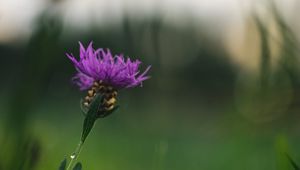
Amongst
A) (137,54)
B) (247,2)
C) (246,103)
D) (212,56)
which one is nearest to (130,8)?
(137,54)

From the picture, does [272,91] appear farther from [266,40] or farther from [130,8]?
[130,8]

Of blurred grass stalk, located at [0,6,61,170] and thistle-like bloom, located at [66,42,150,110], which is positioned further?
thistle-like bloom, located at [66,42,150,110]

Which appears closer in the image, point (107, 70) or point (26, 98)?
point (26, 98)

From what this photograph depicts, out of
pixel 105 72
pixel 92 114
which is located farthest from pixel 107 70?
pixel 92 114

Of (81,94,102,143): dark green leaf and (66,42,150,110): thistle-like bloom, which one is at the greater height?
(66,42,150,110): thistle-like bloom

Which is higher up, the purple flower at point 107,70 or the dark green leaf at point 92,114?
the purple flower at point 107,70

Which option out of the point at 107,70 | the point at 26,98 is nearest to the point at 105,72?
the point at 107,70

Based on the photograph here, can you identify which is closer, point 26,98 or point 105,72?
point 26,98

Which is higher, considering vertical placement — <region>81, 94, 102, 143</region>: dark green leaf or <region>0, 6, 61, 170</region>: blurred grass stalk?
<region>0, 6, 61, 170</region>: blurred grass stalk

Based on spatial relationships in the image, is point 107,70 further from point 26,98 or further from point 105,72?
point 26,98

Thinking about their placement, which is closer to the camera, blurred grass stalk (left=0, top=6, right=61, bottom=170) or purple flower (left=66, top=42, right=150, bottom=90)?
blurred grass stalk (left=0, top=6, right=61, bottom=170)

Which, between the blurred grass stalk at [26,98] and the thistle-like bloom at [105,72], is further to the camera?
the thistle-like bloom at [105,72]

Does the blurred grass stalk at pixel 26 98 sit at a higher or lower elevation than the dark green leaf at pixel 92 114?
higher
